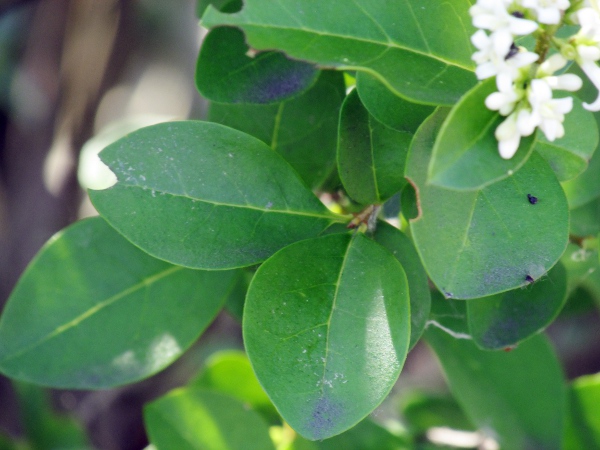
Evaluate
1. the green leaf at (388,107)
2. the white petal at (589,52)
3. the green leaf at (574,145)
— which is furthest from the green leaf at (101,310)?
the white petal at (589,52)

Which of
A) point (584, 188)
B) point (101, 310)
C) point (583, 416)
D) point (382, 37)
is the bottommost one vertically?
point (583, 416)

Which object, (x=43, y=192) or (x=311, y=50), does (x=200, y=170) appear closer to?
(x=311, y=50)

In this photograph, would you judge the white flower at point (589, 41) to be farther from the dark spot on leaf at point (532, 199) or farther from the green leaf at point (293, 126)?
the green leaf at point (293, 126)

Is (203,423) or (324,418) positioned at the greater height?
(324,418)

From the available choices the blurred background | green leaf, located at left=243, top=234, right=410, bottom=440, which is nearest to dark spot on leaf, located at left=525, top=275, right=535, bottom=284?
green leaf, located at left=243, top=234, right=410, bottom=440

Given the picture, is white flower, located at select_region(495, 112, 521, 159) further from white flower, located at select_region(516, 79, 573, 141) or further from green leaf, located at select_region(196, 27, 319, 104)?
green leaf, located at select_region(196, 27, 319, 104)

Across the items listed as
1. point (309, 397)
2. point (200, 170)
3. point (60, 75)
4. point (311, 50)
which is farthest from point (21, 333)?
point (60, 75)

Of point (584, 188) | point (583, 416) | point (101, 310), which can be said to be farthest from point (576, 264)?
point (101, 310)

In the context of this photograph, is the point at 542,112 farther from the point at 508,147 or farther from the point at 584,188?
the point at 584,188
